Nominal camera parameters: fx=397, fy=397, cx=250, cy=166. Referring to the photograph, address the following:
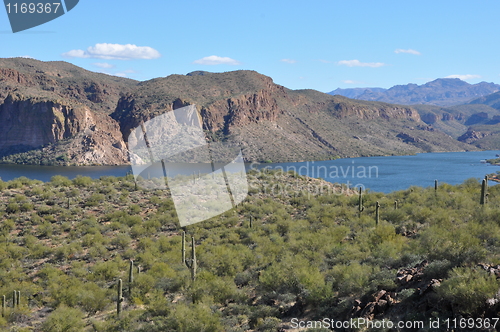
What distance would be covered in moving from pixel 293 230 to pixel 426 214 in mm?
6786

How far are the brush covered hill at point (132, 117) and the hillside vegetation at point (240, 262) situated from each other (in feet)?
338

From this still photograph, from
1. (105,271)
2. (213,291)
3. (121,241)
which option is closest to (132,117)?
(121,241)

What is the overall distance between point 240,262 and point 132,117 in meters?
136

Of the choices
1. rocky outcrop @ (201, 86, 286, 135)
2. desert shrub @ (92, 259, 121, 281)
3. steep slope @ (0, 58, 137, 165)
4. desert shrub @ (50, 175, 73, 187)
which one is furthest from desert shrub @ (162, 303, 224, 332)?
rocky outcrop @ (201, 86, 286, 135)

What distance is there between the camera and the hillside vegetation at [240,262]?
9.91m

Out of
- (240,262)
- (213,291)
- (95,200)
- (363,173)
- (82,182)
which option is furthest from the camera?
(363,173)

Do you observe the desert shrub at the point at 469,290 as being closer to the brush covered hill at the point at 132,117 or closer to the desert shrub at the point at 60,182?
the desert shrub at the point at 60,182

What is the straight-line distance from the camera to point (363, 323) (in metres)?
8.81

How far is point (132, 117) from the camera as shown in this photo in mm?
144250

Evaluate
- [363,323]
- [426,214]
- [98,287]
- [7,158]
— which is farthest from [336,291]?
[7,158]

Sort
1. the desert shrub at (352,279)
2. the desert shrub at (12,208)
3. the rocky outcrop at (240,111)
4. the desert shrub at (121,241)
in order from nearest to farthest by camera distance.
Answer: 1. the desert shrub at (352,279)
2. the desert shrub at (121,241)
3. the desert shrub at (12,208)
4. the rocky outcrop at (240,111)

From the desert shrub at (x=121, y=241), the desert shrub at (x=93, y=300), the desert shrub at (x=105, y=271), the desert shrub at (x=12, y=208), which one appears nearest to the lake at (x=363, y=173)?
the desert shrub at (x=12, y=208)

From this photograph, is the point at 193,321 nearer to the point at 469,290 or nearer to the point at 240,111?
the point at 469,290

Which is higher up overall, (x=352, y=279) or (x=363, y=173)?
(x=352, y=279)
